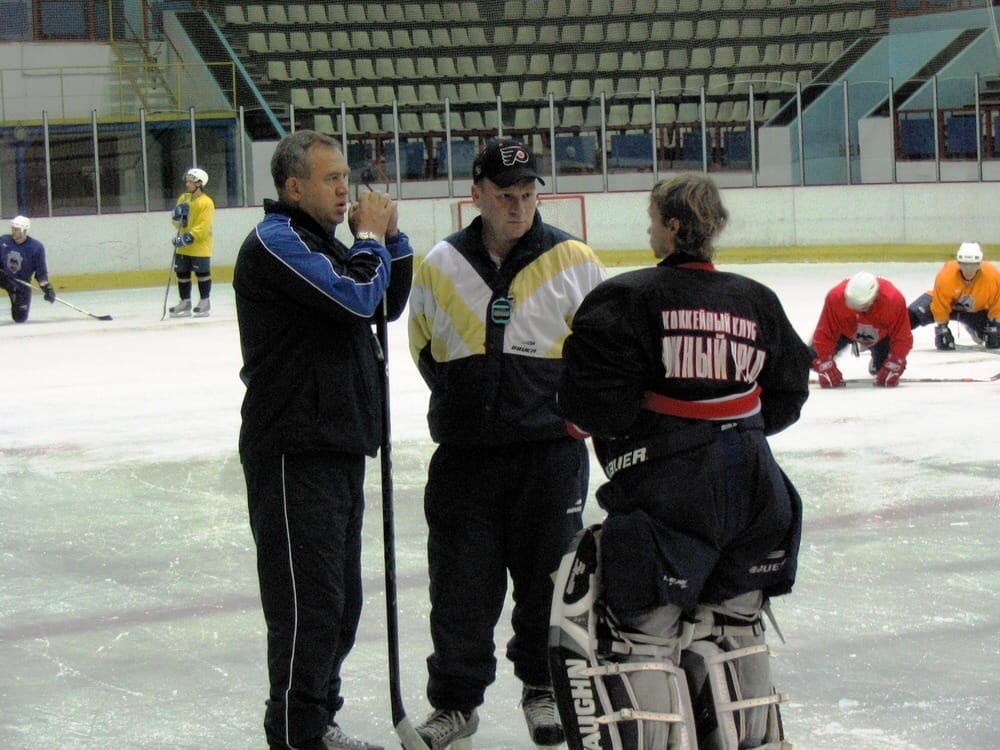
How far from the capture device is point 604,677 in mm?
2236

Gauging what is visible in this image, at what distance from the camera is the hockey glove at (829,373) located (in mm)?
7574

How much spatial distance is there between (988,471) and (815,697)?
102 inches

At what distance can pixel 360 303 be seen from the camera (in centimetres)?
256

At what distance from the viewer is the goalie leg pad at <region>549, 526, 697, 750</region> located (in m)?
2.20

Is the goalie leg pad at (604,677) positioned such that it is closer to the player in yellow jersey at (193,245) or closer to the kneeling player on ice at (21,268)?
the player in yellow jersey at (193,245)

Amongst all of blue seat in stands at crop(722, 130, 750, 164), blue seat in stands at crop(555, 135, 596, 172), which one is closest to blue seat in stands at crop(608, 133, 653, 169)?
blue seat in stands at crop(555, 135, 596, 172)

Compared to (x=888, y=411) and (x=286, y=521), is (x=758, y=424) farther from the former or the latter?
(x=888, y=411)

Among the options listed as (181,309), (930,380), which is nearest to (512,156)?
(930,380)

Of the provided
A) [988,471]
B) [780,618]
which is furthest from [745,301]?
[988,471]

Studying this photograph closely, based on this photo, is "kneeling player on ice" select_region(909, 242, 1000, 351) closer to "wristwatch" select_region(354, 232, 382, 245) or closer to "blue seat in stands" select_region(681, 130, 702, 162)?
"wristwatch" select_region(354, 232, 382, 245)

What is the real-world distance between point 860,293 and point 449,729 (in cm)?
544

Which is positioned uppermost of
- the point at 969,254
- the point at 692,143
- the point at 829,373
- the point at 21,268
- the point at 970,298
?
the point at 692,143

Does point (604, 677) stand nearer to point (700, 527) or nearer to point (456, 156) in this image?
point (700, 527)

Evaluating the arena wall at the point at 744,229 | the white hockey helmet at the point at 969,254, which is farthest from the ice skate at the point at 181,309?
the white hockey helmet at the point at 969,254
